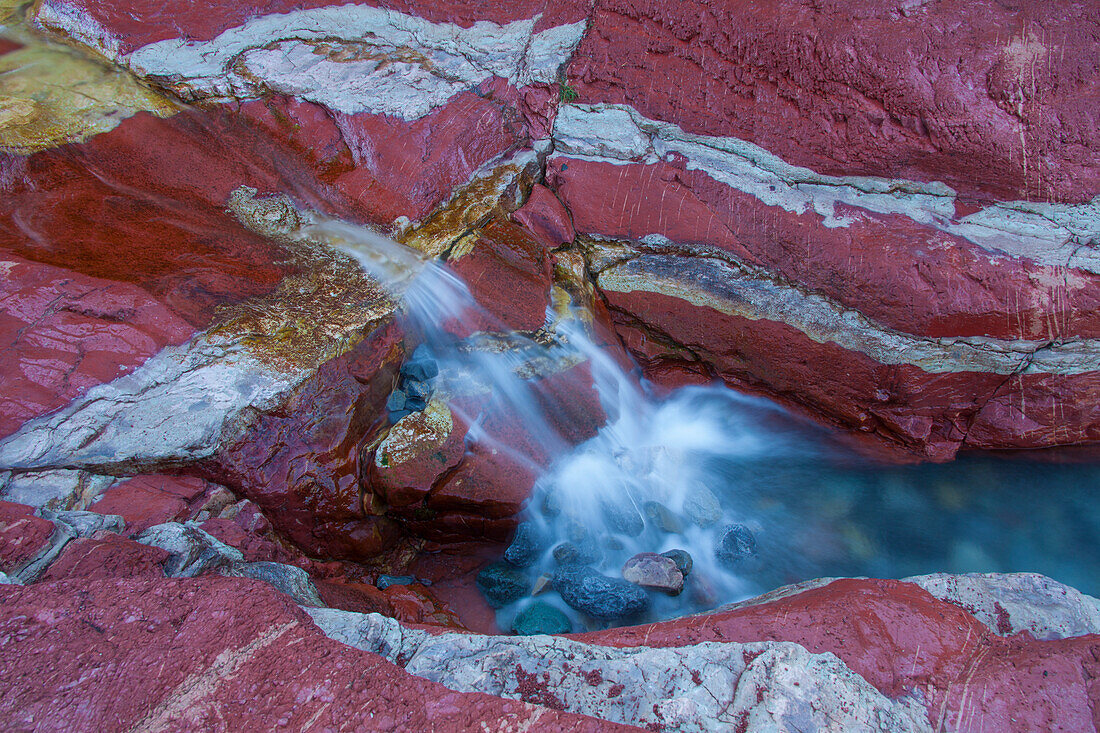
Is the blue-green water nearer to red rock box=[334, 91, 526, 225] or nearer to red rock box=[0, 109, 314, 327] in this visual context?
red rock box=[334, 91, 526, 225]

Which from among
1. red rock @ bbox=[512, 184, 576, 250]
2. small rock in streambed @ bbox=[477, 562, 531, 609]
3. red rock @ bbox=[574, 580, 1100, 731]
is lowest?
small rock in streambed @ bbox=[477, 562, 531, 609]

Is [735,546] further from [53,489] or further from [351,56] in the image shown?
[351,56]

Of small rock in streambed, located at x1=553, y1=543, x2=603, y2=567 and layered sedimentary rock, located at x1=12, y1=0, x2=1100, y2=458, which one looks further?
small rock in streambed, located at x1=553, y1=543, x2=603, y2=567

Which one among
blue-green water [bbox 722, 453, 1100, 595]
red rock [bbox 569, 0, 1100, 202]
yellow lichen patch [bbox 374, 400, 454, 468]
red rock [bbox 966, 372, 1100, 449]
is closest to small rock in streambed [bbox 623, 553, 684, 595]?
blue-green water [bbox 722, 453, 1100, 595]

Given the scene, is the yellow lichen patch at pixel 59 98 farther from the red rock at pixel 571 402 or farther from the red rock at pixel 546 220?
the red rock at pixel 571 402

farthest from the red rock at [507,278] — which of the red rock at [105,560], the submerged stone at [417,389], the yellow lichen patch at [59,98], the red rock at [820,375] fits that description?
the yellow lichen patch at [59,98]

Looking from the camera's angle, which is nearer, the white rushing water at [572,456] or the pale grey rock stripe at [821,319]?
the pale grey rock stripe at [821,319]
